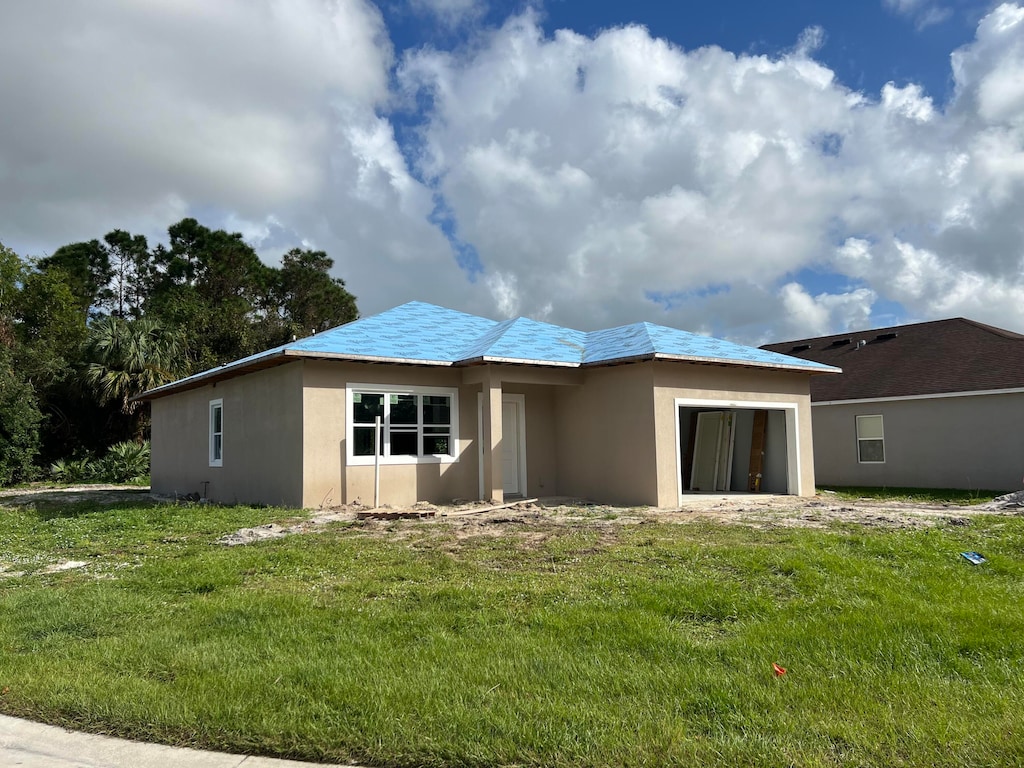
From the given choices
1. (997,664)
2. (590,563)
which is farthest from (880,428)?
(997,664)

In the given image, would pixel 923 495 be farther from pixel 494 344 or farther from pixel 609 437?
pixel 494 344

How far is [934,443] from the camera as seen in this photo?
1983 cm

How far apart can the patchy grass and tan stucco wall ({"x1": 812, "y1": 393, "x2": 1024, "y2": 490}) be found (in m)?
0.59

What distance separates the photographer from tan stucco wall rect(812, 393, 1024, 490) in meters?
18.5

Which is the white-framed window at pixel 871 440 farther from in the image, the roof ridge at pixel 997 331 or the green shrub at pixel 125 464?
the green shrub at pixel 125 464

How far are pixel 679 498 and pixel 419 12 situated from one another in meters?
10.0

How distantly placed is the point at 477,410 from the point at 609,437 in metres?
2.79

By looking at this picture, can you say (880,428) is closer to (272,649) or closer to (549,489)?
(549,489)

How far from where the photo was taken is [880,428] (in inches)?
832

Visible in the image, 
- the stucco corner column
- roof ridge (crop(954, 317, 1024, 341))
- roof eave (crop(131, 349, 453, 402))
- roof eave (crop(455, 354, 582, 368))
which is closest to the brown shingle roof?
roof ridge (crop(954, 317, 1024, 341))

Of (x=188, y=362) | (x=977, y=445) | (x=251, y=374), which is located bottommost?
(x=977, y=445)

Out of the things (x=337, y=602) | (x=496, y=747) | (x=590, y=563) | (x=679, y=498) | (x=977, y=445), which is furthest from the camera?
(x=977, y=445)

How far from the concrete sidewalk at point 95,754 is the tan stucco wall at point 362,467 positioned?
31.9 feet

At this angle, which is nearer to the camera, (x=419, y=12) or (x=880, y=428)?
(x=419, y=12)
